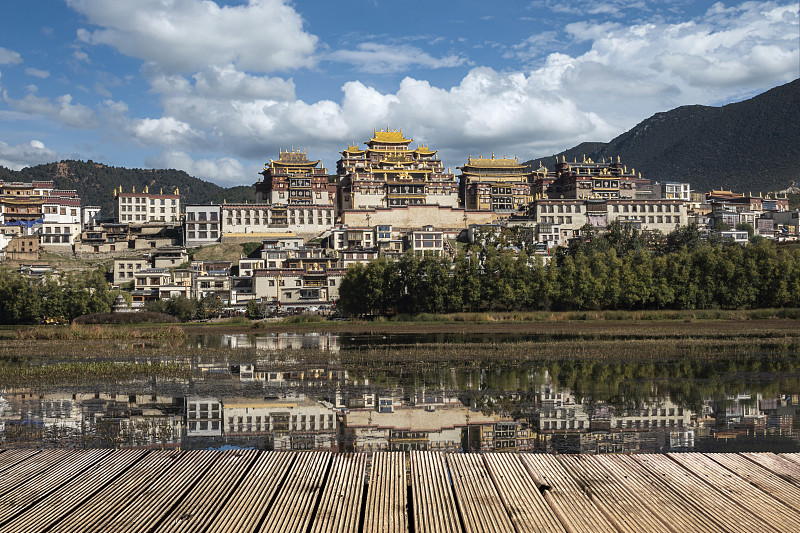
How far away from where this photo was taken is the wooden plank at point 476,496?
8430 mm

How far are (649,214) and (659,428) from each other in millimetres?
90547

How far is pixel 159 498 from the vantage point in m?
9.59

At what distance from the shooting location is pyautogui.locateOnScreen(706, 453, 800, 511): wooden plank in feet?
31.2

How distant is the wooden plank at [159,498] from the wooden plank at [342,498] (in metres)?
1.93

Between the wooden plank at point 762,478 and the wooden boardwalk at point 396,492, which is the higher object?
the wooden boardwalk at point 396,492

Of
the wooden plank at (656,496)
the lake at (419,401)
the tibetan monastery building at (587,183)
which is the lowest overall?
the lake at (419,401)

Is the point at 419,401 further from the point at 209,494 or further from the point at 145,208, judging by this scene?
the point at 145,208

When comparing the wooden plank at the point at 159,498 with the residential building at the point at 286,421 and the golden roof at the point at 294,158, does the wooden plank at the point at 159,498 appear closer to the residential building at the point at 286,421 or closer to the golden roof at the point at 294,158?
the residential building at the point at 286,421

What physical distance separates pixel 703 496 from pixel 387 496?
412cm

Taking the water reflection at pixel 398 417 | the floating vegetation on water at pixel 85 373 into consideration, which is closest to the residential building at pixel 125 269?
the floating vegetation on water at pixel 85 373

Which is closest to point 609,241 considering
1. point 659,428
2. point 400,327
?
point 400,327

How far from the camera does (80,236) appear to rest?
334ft

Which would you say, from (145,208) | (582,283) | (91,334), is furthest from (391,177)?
(91,334)

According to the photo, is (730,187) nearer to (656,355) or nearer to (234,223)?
(234,223)
